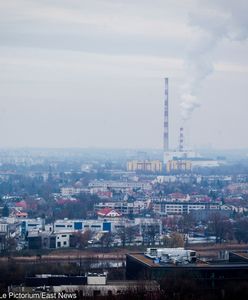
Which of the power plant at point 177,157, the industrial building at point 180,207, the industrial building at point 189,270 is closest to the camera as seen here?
the industrial building at point 189,270

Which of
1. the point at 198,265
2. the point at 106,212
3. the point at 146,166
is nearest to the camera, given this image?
the point at 198,265

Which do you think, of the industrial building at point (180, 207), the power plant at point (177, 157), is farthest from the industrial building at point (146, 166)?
the industrial building at point (180, 207)

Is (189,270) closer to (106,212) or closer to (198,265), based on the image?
(198,265)

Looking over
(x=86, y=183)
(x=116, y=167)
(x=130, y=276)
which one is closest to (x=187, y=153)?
(x=116, y=167)

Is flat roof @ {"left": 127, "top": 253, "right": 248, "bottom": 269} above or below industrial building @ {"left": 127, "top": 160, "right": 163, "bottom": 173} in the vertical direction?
below

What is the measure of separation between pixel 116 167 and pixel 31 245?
→ 1239 inches

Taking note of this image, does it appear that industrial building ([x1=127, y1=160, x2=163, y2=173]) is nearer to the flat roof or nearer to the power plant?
the power plant

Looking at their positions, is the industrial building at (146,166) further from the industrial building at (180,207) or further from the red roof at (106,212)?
the red roof at (106,212)

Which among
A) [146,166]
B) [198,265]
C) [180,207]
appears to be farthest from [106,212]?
[146,166]

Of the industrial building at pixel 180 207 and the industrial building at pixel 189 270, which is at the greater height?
the industrial building at pixel 180 207

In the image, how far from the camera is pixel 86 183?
3822cm

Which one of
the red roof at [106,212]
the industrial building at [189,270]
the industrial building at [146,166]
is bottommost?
the industrial building at [189,270]

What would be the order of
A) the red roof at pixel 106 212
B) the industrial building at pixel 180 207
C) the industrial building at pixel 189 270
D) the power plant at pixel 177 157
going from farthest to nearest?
1. the power plant at pixel 177 157
2. the industrial building at pixel 180 207
3. the red roof at pixel 106 212
4. the industrial building at pixel 189 270

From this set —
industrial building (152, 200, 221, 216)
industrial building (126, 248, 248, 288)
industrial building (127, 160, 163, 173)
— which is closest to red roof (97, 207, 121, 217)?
industrial building (152, 200, 221, 216)
